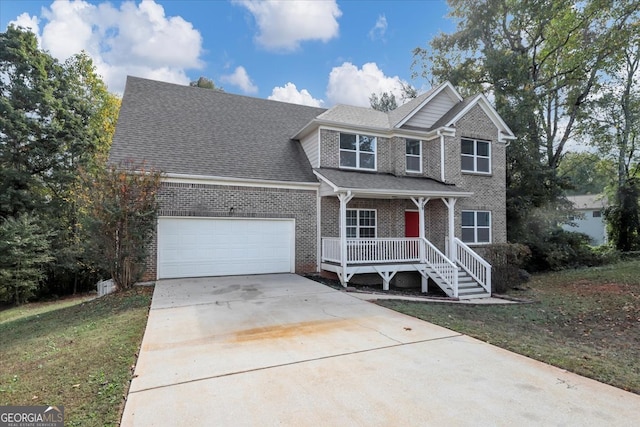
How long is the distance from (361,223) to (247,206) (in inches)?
178

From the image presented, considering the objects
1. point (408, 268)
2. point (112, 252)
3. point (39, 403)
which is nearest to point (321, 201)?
point (408, 268)

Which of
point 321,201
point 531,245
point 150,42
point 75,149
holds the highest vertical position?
point 150,42

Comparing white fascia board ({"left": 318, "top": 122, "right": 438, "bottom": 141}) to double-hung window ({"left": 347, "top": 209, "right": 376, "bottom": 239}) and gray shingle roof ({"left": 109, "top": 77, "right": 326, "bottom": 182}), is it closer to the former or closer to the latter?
gray shingle roof ({"left": 109, "top": 77, "right": 326, "bottom": 182})

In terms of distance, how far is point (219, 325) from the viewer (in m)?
6.02

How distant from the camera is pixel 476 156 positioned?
14586 millimetres

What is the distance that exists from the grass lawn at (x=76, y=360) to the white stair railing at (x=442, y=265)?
28.5ft

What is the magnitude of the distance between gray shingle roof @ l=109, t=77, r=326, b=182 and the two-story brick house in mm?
68

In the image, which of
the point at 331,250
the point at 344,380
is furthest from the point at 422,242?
the point at 344,380

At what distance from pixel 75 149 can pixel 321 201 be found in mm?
11969

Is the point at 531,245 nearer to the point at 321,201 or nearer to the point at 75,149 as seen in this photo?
the point at 321,201

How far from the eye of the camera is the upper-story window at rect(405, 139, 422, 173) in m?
14.2

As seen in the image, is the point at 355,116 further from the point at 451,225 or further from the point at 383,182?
the point at 451,225

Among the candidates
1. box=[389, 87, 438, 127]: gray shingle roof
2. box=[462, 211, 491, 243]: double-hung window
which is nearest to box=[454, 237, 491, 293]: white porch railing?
box=[462, 211, 491, 243]: double-hung window

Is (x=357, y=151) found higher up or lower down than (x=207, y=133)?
lower down
